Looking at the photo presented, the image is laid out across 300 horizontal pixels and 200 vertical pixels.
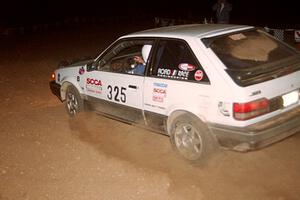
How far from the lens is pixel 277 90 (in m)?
4.40

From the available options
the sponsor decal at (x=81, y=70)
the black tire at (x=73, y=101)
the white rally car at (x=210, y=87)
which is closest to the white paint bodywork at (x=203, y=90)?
the white rally car at (x=210, y=87)

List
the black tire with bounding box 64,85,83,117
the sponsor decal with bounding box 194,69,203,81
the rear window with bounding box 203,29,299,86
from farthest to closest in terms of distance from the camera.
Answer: the black tire with bounding box 64,85,83,117
the sponsor decal with bounding box 194,69,203,81
the rear window with bounding box 203,29,299,86

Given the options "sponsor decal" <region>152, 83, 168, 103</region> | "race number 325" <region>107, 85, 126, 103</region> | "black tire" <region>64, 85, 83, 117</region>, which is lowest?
"black tire" <region>64, 85, 83, 117</region>

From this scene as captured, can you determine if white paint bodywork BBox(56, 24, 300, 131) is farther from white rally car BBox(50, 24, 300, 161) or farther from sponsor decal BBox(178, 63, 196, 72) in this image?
sponsor decal BBox(178, 63, 196, 72)

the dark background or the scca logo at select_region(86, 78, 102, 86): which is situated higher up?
the dark background

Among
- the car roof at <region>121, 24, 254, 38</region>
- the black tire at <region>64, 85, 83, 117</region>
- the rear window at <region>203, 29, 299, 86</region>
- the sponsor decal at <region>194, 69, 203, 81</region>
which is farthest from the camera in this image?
the black tire at <region>64, 85, 83, 117</region>

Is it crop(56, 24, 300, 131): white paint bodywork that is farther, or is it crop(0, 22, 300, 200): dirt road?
crop(0, 22, 300, 200): dirt road

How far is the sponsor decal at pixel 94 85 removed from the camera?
6.04 metres

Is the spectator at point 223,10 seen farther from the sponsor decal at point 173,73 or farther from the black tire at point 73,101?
the sponsor decal at point 173,73

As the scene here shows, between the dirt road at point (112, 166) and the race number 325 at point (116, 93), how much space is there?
666 mm

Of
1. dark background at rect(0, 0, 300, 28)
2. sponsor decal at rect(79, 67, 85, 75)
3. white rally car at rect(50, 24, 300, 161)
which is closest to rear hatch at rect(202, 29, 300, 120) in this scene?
white rally car at rect(50, 24, 300, 161)

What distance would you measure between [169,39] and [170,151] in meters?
1.56

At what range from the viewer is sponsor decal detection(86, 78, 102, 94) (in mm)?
6043

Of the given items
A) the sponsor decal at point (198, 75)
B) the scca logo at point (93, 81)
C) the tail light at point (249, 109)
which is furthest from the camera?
the scca logo at point (93, 81)
